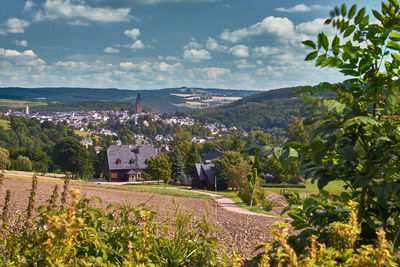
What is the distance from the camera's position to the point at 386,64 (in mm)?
2635

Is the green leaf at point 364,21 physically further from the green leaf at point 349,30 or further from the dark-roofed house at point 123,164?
the dark-roofed house at point 123,164

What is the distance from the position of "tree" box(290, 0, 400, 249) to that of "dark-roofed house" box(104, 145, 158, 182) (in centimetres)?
6776

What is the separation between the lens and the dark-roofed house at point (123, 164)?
6869 cm

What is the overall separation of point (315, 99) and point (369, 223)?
997 millimetres

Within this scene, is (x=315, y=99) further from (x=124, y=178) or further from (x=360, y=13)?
(x=124, y=178)

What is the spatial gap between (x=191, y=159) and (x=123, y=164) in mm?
14921

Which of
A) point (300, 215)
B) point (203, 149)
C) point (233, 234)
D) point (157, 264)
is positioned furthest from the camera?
point (203, 149)

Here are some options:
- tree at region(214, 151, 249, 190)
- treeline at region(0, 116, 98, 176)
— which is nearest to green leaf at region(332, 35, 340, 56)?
tree at region(214, 151, 249, 190)

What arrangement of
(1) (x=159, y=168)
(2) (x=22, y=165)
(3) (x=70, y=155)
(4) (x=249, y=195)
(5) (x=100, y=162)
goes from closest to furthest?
(4) (x=249, y=195) → (1) (x=159, y=168) → (3) (x=70, y=155) → (2) (x=22, y=165) → (5) (x=100, y=162)

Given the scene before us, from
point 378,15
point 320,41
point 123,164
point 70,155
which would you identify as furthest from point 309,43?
point 123,164

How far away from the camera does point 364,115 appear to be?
2.26 m

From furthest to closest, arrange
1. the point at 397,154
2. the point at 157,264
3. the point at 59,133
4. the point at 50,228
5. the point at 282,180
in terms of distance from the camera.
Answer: the point at 59,133
the point at 282,180
the point at 157,264
the point at 397,154
the point at 50,228

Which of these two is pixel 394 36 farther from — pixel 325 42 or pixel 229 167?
pixel 229 167

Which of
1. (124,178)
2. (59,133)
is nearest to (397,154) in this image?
(124,178)
